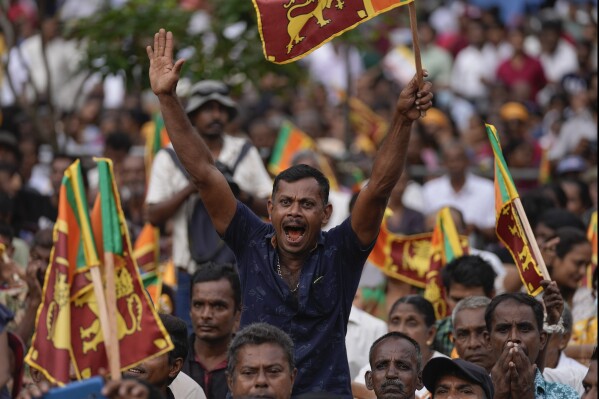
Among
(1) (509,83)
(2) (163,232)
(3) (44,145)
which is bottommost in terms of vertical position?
(2) (163,232)

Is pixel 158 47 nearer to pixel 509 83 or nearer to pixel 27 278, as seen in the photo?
pixel 27 278

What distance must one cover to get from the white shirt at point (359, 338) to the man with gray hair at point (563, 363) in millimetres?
1242

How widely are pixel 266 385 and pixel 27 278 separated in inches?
126

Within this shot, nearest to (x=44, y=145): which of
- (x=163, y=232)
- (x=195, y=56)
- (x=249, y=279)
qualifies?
(x=195, y=56)

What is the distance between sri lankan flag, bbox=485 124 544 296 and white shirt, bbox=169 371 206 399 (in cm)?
197

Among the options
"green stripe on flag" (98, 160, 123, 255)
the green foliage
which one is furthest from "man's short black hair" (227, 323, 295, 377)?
the green foliage

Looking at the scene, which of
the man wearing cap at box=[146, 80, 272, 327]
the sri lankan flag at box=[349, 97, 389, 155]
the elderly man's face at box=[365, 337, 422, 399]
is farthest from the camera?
the sri lankan flag at box=[349, 97, 389, 155]

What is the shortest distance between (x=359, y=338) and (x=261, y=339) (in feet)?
11.1

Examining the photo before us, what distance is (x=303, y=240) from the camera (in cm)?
797

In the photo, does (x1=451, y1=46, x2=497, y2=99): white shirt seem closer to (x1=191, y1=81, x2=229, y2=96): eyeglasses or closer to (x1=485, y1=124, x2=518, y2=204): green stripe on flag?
(x1=191, y1=81, x2=229, y2=96): eyeglasses

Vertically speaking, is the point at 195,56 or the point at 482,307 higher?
the point at 195,56

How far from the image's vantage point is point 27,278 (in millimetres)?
10344

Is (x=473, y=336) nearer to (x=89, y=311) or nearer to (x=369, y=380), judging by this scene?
(x=369, y=380)

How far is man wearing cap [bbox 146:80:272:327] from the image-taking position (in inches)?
452
